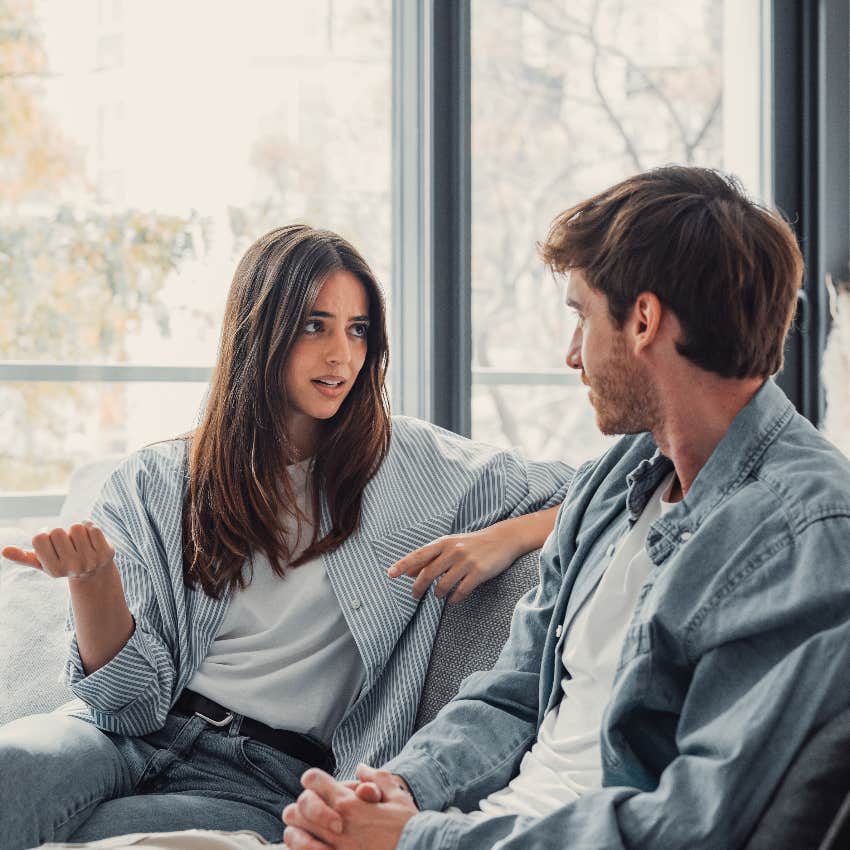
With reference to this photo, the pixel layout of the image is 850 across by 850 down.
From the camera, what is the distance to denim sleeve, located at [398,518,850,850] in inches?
38.5

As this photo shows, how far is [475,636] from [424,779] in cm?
47

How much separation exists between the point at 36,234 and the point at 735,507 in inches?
77.7

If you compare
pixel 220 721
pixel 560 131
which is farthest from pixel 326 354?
pixel 560 131

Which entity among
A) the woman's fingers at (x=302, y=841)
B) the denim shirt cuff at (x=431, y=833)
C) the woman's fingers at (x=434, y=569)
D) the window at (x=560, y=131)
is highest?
the window at (x=560, y=131)

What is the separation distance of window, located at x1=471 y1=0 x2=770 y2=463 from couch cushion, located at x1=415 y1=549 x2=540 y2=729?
3.98 ft

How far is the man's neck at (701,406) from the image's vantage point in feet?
3.92

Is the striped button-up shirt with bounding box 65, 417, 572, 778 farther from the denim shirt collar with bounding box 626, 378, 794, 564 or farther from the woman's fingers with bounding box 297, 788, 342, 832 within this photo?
the denim shirt collar with bounding box 626, 378, 794, 564

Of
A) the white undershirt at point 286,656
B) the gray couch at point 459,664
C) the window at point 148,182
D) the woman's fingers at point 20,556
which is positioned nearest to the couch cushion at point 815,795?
the gray couch at point 459,664

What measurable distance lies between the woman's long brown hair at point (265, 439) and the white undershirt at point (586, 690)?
61 cm

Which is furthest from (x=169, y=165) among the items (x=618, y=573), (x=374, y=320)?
(x=618, y=573)

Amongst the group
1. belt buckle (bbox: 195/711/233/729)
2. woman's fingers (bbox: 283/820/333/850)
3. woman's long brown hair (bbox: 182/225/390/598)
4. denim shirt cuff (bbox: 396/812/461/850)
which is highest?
woman's long brown hair (bbox: 182/225/390/598)

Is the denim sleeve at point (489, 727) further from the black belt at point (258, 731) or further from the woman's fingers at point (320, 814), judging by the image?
the black belt at point (258, 731)

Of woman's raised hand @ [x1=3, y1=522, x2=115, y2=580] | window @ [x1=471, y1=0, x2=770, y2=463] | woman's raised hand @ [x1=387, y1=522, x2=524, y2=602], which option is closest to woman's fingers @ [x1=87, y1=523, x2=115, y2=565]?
woman's raised hand @ [x1=3, y1=522, x2=115, y2=580]

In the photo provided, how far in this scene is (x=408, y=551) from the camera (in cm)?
185
